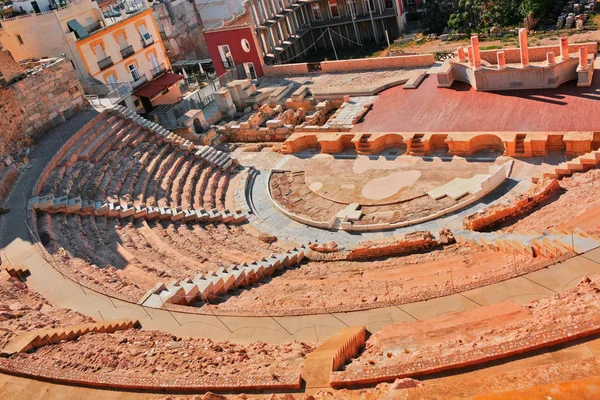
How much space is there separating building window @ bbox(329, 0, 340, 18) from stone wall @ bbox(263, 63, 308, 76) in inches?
549

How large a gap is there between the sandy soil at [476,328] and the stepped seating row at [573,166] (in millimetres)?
10952

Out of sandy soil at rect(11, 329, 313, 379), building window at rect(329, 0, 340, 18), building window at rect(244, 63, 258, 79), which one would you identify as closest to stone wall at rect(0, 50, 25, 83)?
building window at rect(244, 63, 258, 79)

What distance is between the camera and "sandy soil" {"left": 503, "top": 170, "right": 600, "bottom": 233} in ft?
52.2

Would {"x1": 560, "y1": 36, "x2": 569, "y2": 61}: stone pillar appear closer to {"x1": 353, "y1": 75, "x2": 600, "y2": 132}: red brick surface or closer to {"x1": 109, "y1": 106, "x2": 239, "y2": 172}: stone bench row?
{"x1": 353, "y1": 75, "x2": 600, "y2": 132}: red brick surface

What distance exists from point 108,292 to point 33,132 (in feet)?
51.1

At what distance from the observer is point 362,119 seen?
101ft

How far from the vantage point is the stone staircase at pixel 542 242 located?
44.8 ft

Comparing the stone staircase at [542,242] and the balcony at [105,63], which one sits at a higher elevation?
the balcony at [105,63]

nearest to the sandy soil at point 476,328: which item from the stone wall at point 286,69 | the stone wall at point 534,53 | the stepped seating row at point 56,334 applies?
the stepped seating row at point 56,334

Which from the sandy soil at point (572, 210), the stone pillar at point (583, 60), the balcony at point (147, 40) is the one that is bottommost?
the sandy soil at point (572, 210)

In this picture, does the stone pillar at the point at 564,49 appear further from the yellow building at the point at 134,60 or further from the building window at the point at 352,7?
the building window at the point at 352,7

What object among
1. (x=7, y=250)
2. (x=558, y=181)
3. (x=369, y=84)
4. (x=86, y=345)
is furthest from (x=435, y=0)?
(x=86, y=345)

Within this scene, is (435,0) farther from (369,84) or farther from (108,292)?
(108,292)

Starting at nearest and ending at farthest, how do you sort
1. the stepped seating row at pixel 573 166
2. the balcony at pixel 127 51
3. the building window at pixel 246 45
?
the stepped seating row at pixel 573 166
the balcony at pixel 127 51
the building window at pixel 246 45
